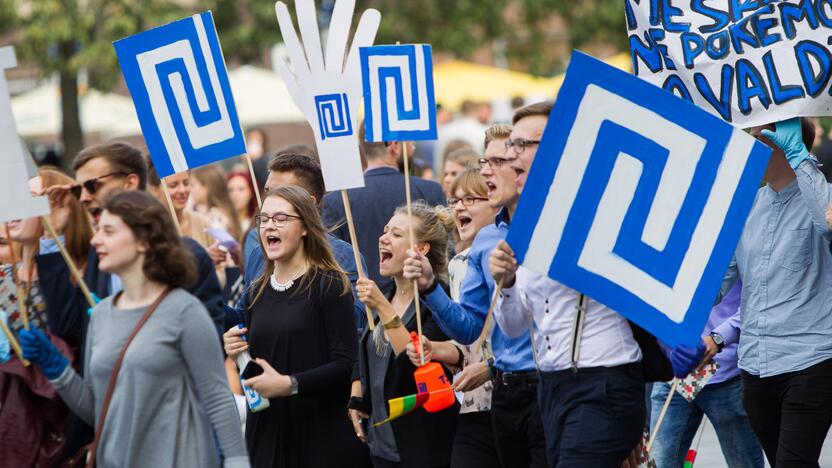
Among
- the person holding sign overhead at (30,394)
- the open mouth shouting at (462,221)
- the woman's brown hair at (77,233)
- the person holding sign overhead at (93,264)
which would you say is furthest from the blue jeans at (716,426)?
the person holding sign overhead at (30,394)

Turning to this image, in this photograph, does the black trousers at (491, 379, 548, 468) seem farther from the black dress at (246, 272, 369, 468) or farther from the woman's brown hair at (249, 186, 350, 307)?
the woman's brown hair at (249, 186, 350, 307)

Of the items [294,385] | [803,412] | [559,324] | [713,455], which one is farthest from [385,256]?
[713,455]

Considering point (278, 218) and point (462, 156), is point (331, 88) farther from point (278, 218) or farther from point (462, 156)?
point (462, 156)

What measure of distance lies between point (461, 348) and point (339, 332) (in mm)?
588

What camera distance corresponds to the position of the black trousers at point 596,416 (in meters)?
5.58

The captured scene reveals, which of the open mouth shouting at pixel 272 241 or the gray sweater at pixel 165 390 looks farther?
the open mouth shouting at pixel 272 241

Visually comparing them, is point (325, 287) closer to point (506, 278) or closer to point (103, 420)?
point (506, 278)

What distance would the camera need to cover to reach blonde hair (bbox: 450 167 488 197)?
734 centimetres

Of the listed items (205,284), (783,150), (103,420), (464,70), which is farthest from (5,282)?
(464,70)

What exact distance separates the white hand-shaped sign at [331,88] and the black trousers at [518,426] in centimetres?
127

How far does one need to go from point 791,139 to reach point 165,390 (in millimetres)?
3063

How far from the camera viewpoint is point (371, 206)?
8.88 metres

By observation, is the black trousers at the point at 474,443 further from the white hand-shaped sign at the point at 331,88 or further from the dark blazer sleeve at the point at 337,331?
the white hand-shaped sign at the point at 331,88

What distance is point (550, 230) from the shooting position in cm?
567
